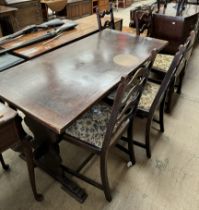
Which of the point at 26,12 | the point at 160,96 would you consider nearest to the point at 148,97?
the point at 160,96

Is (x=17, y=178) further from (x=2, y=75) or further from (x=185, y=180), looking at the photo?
(x=185, y=180)

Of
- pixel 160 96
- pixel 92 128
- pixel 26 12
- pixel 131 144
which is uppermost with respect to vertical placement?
pixel 26 12

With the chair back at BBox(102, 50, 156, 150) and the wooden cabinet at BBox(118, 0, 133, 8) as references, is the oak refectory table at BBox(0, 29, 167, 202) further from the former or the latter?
the wooden cabinet at BBox(118, 0, 133, 8)

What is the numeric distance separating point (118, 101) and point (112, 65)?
58 centimetres

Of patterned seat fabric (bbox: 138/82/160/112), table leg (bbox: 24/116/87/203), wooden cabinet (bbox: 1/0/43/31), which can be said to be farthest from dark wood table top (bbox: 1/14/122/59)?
wooden cabinet (bbox: 1/0/43/31)

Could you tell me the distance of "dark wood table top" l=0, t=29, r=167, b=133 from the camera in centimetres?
108

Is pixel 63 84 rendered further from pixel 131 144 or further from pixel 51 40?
pixel 51 40

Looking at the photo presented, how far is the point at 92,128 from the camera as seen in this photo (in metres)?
1.38

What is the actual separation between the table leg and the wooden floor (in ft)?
0.20

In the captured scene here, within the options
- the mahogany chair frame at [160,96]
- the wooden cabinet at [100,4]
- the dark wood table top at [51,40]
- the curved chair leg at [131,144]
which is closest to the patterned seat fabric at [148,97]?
the mahogany chair frame at [160,96]

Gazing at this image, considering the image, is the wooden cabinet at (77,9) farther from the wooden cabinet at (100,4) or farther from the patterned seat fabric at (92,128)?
the patterned seat fabric at (92,128)

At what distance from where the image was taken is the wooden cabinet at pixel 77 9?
5.05m

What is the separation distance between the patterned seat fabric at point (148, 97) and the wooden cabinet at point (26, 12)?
8.97 feet

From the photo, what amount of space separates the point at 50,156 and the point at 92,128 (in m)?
0.41
